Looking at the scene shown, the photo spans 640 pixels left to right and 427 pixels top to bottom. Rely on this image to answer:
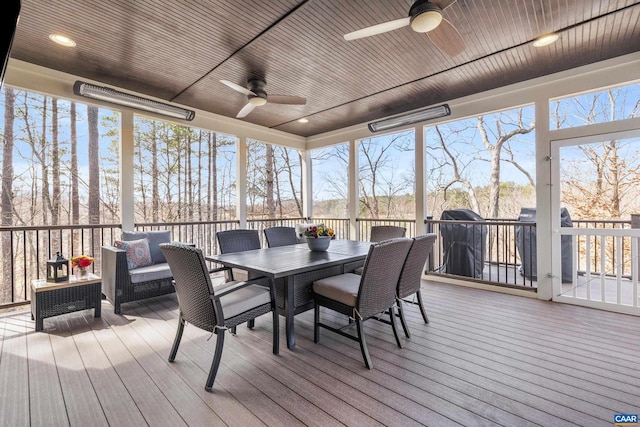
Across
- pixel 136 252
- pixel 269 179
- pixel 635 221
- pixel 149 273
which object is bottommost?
pixel 149 273

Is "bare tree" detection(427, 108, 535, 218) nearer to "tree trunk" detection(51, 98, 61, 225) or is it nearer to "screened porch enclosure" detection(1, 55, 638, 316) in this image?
"screened porch enclosure" detection(1, 55, 638, 316)

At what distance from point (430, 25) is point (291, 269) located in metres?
2.14

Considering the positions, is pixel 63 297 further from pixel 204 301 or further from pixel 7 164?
pixel 7 164

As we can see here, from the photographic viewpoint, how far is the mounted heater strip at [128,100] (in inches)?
135

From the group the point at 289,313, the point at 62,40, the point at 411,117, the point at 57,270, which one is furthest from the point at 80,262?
the point at 411,117

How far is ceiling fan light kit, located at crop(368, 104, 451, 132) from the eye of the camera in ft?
14.4

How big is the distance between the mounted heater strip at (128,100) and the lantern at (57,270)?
1942mm

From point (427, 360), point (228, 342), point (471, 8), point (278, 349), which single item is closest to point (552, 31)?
point (471, 8)

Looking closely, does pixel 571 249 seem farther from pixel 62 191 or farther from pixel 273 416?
pixel 62 191

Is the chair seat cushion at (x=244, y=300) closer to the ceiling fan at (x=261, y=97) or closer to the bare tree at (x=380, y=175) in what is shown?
the ceiling fan at (x=261, y=97)

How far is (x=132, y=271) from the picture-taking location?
3414 mm

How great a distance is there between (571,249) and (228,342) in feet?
13.9

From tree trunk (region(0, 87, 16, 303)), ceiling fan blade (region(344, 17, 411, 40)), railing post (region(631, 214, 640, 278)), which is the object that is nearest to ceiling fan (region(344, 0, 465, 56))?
ceiling fan blade (region(344, 17, 411, 40))

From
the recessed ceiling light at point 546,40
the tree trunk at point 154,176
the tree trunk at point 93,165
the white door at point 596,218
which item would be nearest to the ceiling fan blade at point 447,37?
the recessed ceiling light at point 546,40
